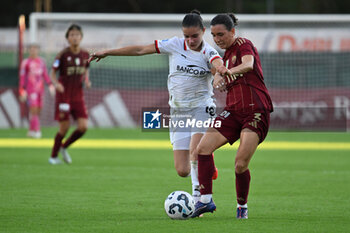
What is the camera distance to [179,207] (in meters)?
7.46

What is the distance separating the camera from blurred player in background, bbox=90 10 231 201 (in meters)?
8.15

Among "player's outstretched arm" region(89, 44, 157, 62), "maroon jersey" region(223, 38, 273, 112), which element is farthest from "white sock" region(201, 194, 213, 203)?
"player's outstretched arm" region(89, 44, 157, 62)

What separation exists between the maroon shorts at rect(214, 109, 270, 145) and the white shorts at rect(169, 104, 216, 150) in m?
0.90

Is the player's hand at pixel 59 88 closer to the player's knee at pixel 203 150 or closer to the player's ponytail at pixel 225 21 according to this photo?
the player's knee at pixel 203 150

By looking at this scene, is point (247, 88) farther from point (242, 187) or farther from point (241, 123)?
point (242, 187)

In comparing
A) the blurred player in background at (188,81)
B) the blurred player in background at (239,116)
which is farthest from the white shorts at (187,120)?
the blurred player in background at (239,116)

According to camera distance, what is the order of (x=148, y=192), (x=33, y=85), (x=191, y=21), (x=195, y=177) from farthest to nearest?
(x=33, y=85)
(x=148, y=192)
(x=195, y=177)
(x=191, y=21)

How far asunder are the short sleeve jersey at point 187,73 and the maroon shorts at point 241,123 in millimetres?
952

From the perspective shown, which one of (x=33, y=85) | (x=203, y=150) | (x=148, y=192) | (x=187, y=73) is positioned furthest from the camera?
(x=33, y=85)

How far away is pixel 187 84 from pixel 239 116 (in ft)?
3.73

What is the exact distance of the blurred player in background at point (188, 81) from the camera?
26.7ft

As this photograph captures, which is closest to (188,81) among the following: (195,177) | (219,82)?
(195,177)

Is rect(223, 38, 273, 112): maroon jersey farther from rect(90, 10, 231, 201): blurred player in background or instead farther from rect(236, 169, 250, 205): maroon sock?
rect(236, 169, 250, 205): maroon sock

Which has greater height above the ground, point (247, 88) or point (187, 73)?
point (187, 73)
